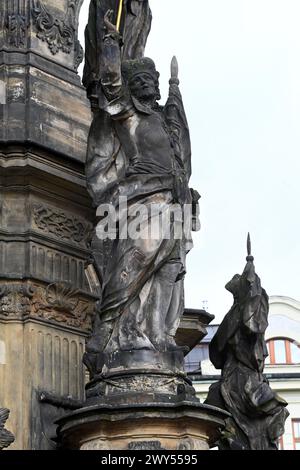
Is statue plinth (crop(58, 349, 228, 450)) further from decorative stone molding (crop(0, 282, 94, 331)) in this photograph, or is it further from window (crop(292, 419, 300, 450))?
window (crop(292, 419, 300, 450))

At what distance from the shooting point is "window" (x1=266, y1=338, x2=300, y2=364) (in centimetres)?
3588

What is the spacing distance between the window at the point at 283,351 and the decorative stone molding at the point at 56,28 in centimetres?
2475

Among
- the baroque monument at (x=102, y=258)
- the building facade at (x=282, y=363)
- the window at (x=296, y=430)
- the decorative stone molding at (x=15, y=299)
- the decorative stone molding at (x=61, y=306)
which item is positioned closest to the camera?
the baroque monument at (x=102, y=258)

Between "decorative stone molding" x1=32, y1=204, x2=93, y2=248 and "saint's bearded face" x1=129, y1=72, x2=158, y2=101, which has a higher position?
"saint's bearded face" x1=129, y1=72, x2=158, y2=101

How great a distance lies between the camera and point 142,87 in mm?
9984

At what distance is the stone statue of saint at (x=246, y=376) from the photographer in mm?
11203

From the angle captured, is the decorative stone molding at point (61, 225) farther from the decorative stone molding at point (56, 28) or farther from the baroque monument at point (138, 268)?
the decorative stone molding at point (56, 28)

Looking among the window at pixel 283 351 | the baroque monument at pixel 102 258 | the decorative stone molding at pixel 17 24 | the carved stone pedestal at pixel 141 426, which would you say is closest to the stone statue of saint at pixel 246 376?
the baroque monument at pixel 102 258

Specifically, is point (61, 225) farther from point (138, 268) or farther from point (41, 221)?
point (138, 268)

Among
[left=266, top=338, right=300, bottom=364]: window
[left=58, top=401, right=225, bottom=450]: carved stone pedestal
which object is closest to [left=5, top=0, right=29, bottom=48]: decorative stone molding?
[left=58, top=401, right=225, bottom=450]: carved stone pedestal

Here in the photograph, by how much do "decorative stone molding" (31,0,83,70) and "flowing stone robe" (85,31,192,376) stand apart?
1.47m

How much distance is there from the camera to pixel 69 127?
11039 millimetres

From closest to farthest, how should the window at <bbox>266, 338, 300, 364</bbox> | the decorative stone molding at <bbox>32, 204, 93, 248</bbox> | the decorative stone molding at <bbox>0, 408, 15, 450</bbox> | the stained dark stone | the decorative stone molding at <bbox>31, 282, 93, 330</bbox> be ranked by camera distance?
the stained dark stone, the decorative stone molding at <bbox>0, 408, 15, 450</bbox>, the decorative stone molding at <bbox>31, 282, 93, 330</bbox>, the decorative stone molding at <bbox>32, 204, 93, 248</bbox>, the window at <bbox>266, 338, 300, 364</bbox>

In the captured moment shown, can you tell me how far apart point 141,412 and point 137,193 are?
172 centimetres
